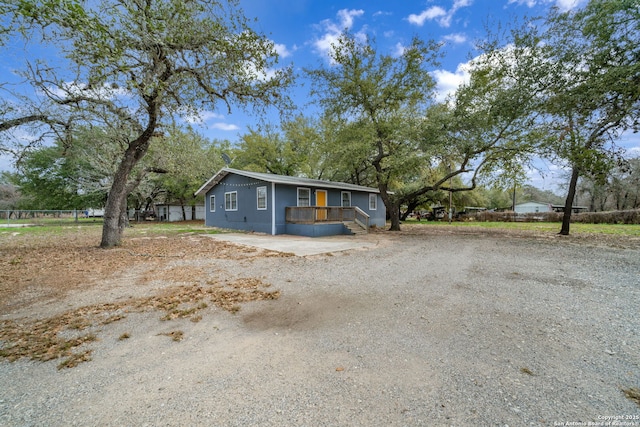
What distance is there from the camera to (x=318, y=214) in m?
13.8

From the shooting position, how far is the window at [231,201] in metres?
16.7

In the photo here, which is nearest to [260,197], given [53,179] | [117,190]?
[117,190]

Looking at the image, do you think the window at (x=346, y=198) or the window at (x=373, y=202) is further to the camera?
the window at (x=373, y=202)

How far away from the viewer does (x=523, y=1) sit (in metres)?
9.84

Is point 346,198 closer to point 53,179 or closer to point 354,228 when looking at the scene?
point 354,228

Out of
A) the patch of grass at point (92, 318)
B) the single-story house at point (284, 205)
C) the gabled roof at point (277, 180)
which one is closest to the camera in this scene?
the patch of grass at point (92, 318)

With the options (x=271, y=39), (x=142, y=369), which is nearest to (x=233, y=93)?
(x=271, y=39)

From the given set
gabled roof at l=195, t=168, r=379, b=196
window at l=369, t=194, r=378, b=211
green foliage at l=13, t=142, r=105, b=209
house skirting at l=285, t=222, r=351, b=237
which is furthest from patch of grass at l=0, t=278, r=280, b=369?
green foliage at l=13, t=142, r=105, b=209

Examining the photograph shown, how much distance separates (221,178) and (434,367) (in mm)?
17412

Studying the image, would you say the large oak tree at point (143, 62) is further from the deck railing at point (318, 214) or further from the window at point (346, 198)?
the window at point (346, 198)

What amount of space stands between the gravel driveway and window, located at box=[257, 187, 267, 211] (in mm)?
10344

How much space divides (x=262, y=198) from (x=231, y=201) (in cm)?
366

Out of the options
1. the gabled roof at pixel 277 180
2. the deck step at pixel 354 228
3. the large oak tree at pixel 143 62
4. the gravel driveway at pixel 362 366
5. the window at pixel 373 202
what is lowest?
the gravel driveway at pixel 362 366

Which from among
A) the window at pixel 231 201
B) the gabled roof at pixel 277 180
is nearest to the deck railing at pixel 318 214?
the gabled roof at pixel 277 180
